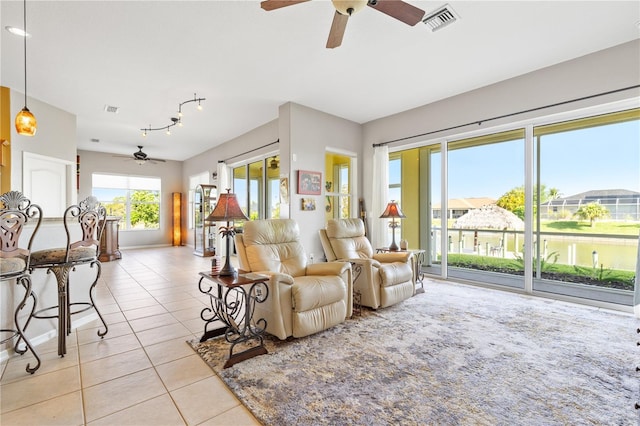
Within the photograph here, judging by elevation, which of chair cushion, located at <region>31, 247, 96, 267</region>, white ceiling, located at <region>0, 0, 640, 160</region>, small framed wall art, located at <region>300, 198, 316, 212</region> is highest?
white ceiling, located at <region>0, 0, 640, 160</region>

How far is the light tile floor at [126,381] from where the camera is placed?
63.4 inches

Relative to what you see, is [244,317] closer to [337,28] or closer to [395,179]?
[337,28]

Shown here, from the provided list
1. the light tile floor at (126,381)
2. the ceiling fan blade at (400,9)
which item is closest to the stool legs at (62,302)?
the light tile floor at (126,381)

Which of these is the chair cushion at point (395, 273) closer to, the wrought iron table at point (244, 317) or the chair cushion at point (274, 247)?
the chair cushion at point (274, 247)

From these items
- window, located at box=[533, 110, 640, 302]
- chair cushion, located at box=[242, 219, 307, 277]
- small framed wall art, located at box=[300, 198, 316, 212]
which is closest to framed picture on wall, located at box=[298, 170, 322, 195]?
small framed wall art, located at box=[300, 198, 316, 212]

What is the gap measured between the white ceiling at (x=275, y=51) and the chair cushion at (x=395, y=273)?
8.09ft

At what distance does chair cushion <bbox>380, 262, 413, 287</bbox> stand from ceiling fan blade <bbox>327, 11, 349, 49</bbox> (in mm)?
2375

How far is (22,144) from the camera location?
177 inches

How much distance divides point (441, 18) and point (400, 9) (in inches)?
37.8

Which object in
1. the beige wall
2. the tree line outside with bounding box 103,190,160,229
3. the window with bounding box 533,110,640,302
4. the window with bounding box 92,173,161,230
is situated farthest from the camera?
the tree line outside with bounding box 103,190,160,229

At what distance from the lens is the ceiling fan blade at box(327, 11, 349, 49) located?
2.09 meters

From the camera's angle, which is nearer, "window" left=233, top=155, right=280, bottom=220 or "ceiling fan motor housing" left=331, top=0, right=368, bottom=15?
"ceiling fan motor housing" left=331, top=0, right=368, bottom=15

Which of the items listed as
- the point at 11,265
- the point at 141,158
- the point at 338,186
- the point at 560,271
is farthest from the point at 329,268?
the point at 141,158

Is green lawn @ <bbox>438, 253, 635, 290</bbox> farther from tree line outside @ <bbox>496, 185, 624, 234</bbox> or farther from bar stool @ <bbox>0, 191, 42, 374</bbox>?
bar stool @ <bbox>0, 191, 42, 374</bbox>
